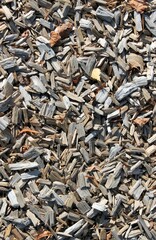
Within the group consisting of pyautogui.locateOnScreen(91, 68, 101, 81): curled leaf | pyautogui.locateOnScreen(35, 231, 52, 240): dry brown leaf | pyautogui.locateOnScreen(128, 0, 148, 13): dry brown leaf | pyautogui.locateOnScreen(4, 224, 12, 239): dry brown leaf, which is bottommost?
pyautogui.locateOnScreen(35, 231, 52, 240): dry brown leaf

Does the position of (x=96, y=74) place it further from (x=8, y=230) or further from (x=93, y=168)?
(x=8, y=230)

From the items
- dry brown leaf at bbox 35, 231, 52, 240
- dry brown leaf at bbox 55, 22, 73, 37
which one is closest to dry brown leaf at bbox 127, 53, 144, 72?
dry brown leaf at bbox 55, 22, 73, 37

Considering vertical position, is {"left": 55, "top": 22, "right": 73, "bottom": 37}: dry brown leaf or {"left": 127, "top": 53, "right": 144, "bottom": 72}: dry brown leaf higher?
{"left": 55, "top": 22, "right": 73, "bottom": 37}: dry brown leaf

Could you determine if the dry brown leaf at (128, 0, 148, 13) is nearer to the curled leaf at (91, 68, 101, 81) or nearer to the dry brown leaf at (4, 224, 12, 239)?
the curled leaf at (91, 68, 101, 81)

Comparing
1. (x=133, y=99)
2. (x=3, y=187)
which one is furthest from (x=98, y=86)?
(x=3, y=187)

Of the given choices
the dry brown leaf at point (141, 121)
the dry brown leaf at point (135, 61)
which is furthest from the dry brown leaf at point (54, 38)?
the dry brown leaf at point (141, 121)
